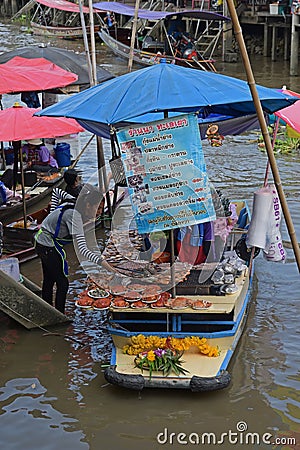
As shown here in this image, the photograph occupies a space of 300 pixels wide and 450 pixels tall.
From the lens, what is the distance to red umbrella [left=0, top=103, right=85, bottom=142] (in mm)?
8266

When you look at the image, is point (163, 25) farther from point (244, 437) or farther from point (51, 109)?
point (244, 437)

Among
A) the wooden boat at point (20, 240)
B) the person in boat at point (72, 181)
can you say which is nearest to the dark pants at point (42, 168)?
the wooden boat at point (20, 240)

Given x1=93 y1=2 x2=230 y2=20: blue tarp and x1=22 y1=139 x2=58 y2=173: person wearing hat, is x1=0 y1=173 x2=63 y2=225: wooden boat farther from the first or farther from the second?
x1=93 y1=2 x2=230 y2=20: blue tarp

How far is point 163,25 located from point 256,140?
35.2 ft

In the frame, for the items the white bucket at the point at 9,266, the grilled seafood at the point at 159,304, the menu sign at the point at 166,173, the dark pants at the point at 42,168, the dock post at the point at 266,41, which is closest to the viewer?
the menu sign at the point at 166,173

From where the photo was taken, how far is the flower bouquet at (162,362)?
6.00 meters

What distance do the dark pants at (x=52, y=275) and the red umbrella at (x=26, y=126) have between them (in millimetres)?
1625

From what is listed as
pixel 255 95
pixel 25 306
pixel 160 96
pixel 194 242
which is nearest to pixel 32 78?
pixel 25 306

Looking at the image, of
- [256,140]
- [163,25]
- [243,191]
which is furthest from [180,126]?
[163,25]

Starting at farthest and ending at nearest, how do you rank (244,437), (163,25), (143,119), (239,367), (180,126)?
(163,25)
(143,119)
(239,367)
(180,126)
(244,437)

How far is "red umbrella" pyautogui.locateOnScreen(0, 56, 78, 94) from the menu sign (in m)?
4.09

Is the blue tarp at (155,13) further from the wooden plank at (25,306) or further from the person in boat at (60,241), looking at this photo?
the wooden plank at (25,306)

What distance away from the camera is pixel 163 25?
2488cm

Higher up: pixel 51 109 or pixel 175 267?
pixel 51 109
